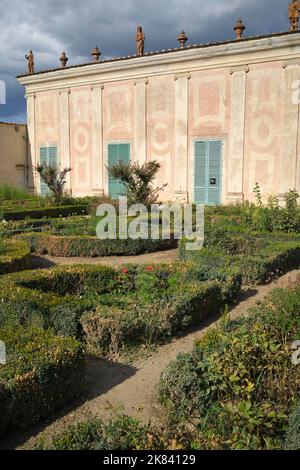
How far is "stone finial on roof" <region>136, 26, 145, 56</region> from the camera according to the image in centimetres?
1655

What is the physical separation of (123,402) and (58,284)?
270 centimetres

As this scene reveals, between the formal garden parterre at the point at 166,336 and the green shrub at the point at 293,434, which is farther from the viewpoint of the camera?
the formal garden parterre at the point at 166,336

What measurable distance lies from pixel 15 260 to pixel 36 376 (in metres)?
4.34

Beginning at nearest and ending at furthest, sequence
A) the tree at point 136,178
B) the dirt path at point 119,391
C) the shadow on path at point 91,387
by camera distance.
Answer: the shadow on path at point 91,387, the dirt path at point 119,391, the tree at point 136,178

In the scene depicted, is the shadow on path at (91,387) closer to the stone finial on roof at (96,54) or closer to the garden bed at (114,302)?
the garden bed at (114,302)

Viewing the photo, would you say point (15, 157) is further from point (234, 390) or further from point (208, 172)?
point (234, 390)

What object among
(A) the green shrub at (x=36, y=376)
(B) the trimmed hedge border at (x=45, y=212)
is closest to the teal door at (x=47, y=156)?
(B) the trimmed hedge border at (x=45, y=212)

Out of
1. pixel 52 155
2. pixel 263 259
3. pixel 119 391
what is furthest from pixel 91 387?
pixel 52 155

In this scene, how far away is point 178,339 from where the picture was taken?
17.0ft

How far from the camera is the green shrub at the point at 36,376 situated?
331cm

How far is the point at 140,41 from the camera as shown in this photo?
16625mm

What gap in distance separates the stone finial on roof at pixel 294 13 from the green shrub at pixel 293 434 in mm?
13559

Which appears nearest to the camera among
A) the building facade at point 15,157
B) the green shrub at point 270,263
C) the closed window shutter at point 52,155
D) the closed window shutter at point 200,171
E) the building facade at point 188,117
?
the green shrub at point 270,263
